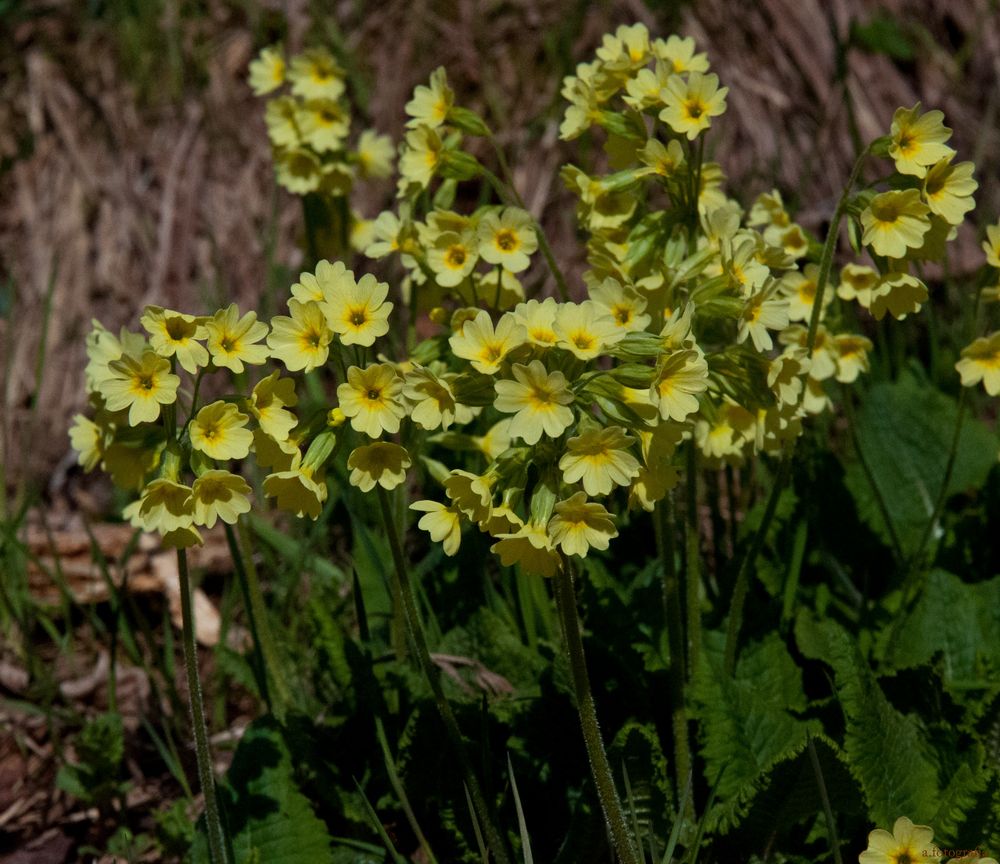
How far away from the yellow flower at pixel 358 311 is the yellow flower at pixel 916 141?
0.98 metres

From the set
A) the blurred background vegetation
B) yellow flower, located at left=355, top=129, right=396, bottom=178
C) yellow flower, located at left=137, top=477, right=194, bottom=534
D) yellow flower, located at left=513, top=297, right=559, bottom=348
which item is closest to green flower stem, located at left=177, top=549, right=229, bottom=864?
yellow flower, located at left=137, top=477, right=194, bottom=534

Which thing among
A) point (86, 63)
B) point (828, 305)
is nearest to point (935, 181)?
point (828, 305)

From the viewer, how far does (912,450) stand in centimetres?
340

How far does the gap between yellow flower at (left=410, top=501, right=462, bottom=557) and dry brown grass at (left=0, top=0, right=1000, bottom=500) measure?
259 centimetres

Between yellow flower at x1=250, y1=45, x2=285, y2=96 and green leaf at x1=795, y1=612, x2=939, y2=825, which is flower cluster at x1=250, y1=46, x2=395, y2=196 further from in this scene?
green leaf at x1=795, y1=612, x2=939, y2=825

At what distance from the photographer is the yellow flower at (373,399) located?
1.97 meters

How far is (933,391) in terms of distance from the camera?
134 inches

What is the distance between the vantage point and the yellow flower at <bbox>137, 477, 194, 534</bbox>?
1.97 metres

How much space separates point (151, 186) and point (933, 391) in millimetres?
→ 3185

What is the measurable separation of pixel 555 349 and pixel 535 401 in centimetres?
13

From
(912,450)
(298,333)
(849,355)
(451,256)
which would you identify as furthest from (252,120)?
(298,333)

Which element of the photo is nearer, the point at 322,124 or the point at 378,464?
the point at 378,464

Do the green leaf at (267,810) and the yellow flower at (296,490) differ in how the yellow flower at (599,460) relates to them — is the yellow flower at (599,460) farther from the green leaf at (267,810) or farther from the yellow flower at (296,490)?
the green leaf at (267,810)

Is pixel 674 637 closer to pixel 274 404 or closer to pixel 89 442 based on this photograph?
pixel 274 404
